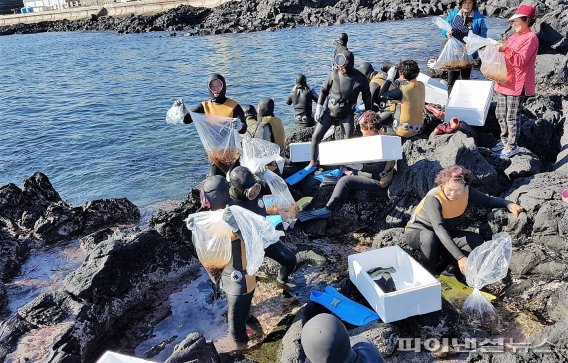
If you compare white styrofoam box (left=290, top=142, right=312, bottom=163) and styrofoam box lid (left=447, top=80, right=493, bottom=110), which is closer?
styrofoam box lid (left=447, top=80, right=493, bottom=110)

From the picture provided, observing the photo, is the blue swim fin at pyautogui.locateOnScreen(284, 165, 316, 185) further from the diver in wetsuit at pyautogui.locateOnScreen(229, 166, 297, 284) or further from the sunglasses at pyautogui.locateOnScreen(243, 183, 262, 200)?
the sunglasses at pyautogui.locateOnScreen(243, 183, 262, 200)

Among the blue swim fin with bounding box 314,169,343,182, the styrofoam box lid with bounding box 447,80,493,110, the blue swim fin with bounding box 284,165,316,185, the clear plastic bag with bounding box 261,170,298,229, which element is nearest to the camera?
the clear plastic bag with bounding box 261,170,298,229

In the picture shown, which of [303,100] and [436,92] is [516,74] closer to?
[436,92]

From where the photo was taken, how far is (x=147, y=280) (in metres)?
5.66

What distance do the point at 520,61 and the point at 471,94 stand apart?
3.89ft

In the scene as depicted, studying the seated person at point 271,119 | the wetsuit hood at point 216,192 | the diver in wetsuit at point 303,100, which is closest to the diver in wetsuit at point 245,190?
the wetsuit hood at point 216,192

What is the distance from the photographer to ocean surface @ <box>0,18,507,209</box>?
10.9 meters

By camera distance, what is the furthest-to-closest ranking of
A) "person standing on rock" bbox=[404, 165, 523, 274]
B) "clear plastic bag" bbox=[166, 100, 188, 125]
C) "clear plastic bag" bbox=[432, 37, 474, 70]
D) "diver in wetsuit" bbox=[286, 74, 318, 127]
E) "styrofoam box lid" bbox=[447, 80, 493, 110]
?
"diver in wetsuit" bbox=[286, 74, 318, 127], "clear plastic bag" bbox=[432, 37, 474, 70], "styrofoam box lid" bbox=[447, 80, 493, 110], "clear plastic bag" bbox=[166, 100, 188, 125], "person standing on rock" bbox=[404, 165, 523, 274]

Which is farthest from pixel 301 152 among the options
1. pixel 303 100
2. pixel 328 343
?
pixel 328 343

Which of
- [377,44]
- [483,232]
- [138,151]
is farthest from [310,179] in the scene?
[377,44]

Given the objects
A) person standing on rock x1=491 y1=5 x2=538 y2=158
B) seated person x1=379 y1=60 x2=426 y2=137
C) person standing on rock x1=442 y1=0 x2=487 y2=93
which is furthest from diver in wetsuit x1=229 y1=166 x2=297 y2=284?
person standing on rock x1=442 y1=0 x2=487 y2=93

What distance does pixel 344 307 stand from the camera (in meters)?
4.62

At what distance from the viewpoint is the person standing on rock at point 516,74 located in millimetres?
6371

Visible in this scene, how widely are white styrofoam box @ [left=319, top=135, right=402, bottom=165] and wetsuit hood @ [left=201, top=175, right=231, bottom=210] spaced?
2.30 m
